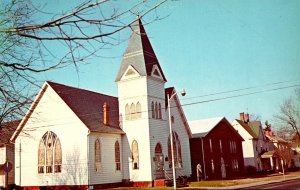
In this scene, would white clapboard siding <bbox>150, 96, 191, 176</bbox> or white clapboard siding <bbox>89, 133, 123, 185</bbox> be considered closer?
white clapboard siding <bbox>89, 133, 123, 185</bbox>

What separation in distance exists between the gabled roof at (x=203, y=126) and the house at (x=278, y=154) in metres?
15.6

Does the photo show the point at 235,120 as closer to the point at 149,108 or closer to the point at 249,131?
the point at 249,131

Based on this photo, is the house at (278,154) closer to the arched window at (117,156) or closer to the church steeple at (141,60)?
the church steeple at (141,60)

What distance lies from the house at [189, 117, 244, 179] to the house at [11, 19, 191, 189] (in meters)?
8.02

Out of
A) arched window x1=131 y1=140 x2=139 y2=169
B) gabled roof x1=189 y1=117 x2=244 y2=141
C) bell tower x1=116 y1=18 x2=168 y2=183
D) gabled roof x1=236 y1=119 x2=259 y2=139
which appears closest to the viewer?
bell tower x1=116 y1=18 x2=168 y2=183

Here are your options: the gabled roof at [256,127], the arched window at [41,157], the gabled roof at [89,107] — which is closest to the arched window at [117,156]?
the gabled roof at [89,107]

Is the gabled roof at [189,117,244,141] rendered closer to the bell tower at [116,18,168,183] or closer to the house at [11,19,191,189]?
the house at [11,19,191,189]

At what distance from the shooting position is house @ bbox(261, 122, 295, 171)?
222ft

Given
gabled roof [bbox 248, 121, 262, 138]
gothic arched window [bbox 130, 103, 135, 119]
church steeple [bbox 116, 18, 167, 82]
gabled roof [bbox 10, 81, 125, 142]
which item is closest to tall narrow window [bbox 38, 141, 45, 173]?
gabled roof [bbox 10, 81, 125, 142]

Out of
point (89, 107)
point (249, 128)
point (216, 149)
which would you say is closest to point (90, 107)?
point (89, 107)

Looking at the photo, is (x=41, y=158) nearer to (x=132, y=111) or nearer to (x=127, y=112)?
(x=127, y=112)

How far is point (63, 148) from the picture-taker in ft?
110

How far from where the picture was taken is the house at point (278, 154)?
67.6m

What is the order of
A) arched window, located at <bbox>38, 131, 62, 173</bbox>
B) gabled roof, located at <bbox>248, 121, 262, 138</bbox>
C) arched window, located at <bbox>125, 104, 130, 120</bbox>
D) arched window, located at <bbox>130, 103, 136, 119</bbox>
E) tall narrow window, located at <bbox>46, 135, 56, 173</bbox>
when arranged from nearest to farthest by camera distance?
arched window, located at <bbox>38, 131, 62, 173</bbox> < tall narrow window, located at <bbox>46, 135, 56, 173</bbox> < arched window, located at <bbox>130, 103, 136, 119</bbox> < arched window, located at <bbox>125, 104, 130, 120</bbox> < gabled roof, located at <bbox>248, 121, 262, 138</bbox>
